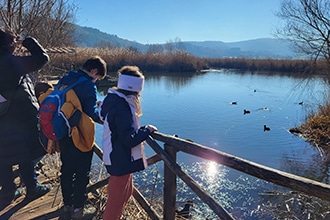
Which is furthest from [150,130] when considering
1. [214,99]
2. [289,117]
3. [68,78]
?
[214,99]

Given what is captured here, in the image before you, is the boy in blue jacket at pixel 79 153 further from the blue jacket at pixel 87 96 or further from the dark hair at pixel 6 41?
the dark hair at pixel 6 41

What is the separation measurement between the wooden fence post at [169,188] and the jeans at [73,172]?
2.24ft

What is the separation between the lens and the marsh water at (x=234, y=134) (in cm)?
639

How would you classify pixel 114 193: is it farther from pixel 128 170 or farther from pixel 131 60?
pixel 131 60

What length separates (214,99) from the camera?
16.8 m

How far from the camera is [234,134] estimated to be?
10359 millimetres

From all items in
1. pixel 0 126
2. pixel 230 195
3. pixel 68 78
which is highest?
pixel 68 78

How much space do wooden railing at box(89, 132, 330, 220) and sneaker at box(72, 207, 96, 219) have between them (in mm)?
322

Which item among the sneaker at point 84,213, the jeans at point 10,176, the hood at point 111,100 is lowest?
the sneaker at point 84,213

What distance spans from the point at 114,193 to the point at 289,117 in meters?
12.5

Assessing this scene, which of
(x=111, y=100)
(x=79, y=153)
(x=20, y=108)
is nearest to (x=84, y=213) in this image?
(x=79, y=153)

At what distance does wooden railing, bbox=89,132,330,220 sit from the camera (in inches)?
59.3

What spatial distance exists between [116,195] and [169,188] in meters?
0.51

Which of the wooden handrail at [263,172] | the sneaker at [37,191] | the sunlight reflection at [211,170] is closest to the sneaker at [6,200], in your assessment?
the sneaker at [37,191]
